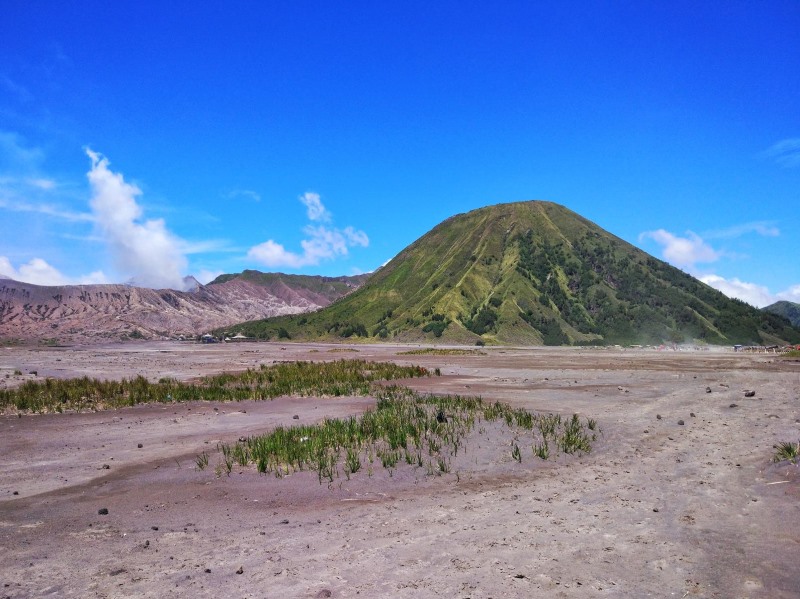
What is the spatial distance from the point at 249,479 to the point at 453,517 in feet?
18.0

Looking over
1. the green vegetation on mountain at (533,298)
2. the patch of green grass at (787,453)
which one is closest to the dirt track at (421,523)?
the patch of green grass at (787,453)

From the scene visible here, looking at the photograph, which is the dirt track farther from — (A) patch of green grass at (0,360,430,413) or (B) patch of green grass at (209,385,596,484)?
(A) patch of green grass at (0,360,430,413)

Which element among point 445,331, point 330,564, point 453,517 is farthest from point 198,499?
point 445,331


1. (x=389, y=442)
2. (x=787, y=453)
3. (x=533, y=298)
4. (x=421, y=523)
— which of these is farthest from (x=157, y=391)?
(x=533, y=298)

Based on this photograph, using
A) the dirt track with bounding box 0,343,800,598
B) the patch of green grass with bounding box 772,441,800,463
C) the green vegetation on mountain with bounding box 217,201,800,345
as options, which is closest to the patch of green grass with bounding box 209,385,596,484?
the dirt track with bounding box 0,343,800,598

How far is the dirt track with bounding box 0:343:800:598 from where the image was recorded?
253 inches

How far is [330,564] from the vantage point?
7.00 metres

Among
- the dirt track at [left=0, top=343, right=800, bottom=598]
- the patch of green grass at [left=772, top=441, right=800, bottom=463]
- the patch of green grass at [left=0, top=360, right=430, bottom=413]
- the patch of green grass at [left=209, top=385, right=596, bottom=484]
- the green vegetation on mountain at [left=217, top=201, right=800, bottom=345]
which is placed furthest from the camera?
the green vegetation on mountain at [left=217, top=201, right=800, bottom=345]

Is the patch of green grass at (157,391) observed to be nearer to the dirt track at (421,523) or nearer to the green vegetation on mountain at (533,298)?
the dirt track at (421,523)

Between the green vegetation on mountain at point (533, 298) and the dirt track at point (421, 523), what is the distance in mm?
102210

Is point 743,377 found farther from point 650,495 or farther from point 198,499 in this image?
point 198,499

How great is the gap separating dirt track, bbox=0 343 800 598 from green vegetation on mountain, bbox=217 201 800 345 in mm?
102210

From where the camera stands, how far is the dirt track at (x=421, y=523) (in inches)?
253

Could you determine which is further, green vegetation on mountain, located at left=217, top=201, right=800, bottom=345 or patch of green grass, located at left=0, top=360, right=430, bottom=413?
green vegetation on mountain, located at left=217, top=201, right=800, bottom=345
